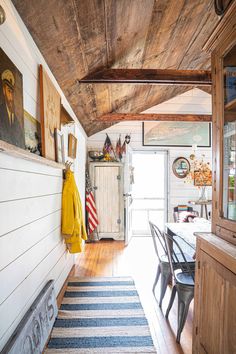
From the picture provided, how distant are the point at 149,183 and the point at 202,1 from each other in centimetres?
375

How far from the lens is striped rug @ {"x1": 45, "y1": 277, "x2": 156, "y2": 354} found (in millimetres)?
1826

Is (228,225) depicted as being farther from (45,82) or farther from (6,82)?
(45,82)

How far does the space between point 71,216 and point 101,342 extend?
120 centimetres

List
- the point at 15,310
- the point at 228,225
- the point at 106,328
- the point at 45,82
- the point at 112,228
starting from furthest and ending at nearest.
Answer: the point at 112,228, the point at 106,328, the point at 45,82, the point at 15,310, the point at 228,225

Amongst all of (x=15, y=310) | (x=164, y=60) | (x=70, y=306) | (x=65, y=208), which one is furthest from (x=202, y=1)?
(x=70, y=306)

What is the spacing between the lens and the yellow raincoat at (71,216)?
2.56 m

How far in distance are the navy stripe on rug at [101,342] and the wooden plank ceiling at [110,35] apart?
233 centimetres

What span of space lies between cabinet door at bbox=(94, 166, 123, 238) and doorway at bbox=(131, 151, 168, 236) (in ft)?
1.82

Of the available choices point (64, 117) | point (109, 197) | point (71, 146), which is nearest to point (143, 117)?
point (109, 197)

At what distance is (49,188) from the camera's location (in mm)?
2129

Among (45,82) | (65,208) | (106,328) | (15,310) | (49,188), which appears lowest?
(106,328)

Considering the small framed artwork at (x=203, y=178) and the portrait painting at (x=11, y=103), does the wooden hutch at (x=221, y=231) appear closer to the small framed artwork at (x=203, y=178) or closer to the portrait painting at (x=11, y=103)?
the portrait painting at (x=11, y=103)

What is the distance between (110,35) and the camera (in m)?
2.06

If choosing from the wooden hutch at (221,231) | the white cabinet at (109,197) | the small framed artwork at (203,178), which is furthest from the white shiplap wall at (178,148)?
the wooden hutch at (221,231)
